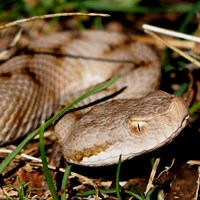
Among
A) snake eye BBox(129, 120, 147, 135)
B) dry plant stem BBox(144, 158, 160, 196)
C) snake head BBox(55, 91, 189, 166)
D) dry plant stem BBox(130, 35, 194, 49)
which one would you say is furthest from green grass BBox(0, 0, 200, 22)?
dry plant stem BBox(144, 158, 160, 196)

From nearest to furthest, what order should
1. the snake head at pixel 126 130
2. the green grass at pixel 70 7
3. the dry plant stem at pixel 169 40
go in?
the snake head at pixel 126 130
the dry plant stem at pixel 169 40
the green grass at pixel 70 7

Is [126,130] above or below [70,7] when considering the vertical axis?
below

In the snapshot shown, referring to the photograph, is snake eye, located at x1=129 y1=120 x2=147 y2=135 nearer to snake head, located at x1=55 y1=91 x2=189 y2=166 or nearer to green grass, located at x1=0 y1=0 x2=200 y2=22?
snake head, located at x1=55 y1=91 x2=189 y2=166

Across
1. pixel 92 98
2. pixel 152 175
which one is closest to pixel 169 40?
pixel 92 98

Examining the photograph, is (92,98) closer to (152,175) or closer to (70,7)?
(152,175)

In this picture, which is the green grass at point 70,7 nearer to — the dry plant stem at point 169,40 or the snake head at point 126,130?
the dry plant stem at point 169,40

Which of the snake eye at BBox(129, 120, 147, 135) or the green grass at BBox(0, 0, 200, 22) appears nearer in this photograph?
the snake eye at BBox(129, 120, 147, 135)

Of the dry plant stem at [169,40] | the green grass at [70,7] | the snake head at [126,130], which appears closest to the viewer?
the snake head at [126,130]

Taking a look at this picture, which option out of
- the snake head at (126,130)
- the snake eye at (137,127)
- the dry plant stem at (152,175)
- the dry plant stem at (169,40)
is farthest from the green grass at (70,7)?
the dry plant stem at (152,175)
